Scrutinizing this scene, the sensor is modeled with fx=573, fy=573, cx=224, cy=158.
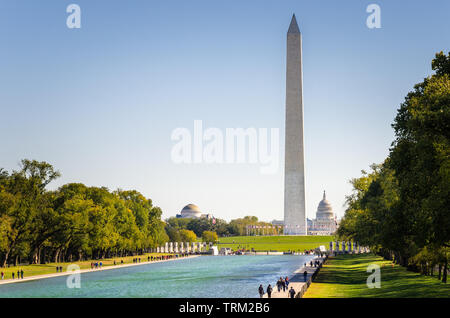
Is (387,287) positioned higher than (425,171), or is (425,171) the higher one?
(425,171)

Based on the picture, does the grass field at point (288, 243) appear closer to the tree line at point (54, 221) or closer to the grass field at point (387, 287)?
the tree line at point (54, 221)

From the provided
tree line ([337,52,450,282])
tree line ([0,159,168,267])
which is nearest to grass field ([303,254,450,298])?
tree line ([337,52,450,282])

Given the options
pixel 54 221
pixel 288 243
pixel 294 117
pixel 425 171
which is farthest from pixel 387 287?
pixel 288 243

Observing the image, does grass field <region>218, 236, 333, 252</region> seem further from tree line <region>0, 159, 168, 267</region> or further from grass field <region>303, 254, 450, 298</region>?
grass field <region>303, 254, 450, 298</region>

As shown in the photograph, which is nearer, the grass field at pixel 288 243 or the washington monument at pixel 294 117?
the washington monument at pixel 294 117

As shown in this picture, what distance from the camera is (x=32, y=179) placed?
62406 mm

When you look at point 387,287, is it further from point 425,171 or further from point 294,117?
point 294,117

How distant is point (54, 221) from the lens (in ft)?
221

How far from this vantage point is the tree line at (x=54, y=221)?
61.0m

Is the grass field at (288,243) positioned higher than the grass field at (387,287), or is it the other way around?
the grass field at (387,287)

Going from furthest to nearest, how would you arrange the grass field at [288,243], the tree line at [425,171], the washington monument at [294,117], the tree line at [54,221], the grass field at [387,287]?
the grass field at [288,243] → the washington monument at [294,117] → the tree line at [54,221] → the grass field at [387,287] → the tree line at [425,171]

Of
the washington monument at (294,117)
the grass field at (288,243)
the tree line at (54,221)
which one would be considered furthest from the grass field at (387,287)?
the grass field at (288,243)
